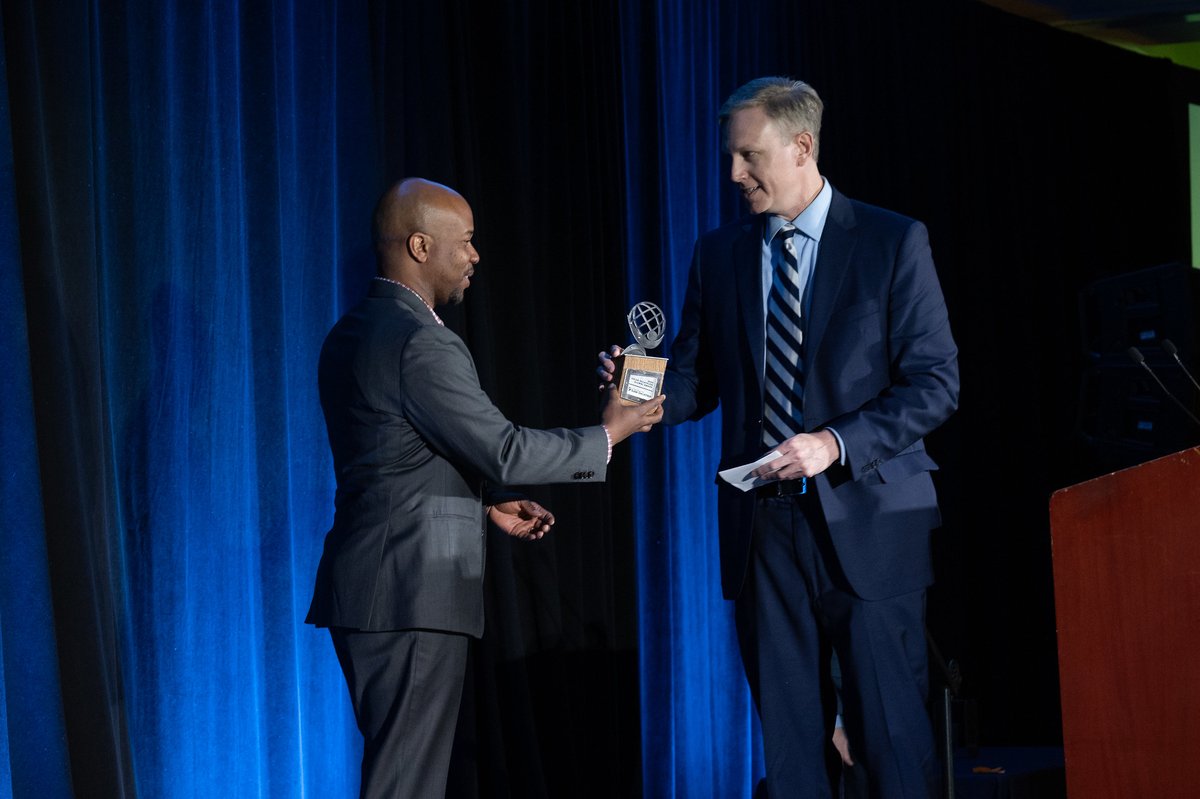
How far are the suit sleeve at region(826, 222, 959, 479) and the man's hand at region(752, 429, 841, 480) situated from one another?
0.05 meters

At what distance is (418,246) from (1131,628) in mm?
1643

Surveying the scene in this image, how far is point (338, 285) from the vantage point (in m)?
3.76

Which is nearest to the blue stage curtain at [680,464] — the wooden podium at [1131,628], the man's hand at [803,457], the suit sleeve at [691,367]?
the suit sleeve at [691,367]

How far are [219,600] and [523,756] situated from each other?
110 cm

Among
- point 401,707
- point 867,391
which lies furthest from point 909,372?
point 401,707

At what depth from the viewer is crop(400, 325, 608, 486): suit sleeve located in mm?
2637

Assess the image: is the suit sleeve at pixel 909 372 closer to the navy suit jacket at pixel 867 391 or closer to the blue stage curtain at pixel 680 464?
the navy suit jacket at pixel 867 391

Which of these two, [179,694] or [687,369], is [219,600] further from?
[687,369]

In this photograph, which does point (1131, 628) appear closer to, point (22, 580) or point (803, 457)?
point (803, 457)

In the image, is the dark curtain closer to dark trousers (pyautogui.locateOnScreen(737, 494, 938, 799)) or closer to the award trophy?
the award trophy

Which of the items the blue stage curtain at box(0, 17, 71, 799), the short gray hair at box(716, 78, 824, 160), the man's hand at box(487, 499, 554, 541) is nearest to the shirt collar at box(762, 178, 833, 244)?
the short gray hair at box(716, 78, 824, 160)

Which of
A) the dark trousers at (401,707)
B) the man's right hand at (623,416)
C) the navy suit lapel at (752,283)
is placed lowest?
the dark trousers at (401,707)

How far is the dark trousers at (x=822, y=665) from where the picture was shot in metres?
2.65

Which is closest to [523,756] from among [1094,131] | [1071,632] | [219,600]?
[219,600]
